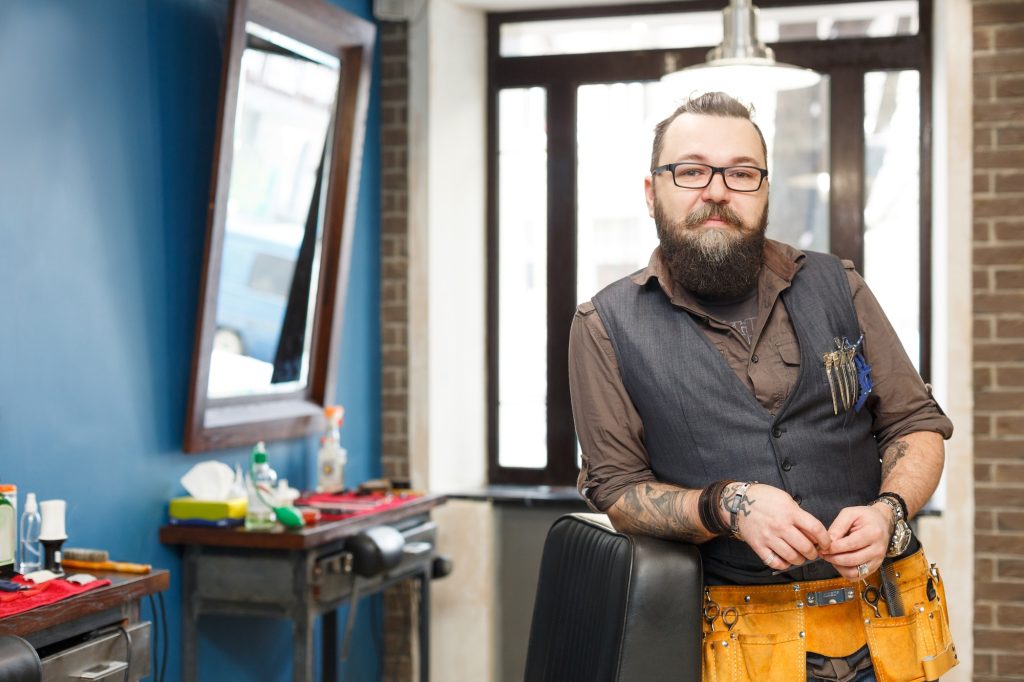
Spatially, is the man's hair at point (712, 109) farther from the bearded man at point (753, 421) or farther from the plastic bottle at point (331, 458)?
the plastic bottle at point (331, 458)

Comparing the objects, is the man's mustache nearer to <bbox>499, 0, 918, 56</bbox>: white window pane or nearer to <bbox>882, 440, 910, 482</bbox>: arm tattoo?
<bbox>882, 440, 910, 482</bbox>: arm tattoo

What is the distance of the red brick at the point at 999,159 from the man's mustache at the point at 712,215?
2.54 meters

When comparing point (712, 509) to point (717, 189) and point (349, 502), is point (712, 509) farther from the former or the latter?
point (349, 502)

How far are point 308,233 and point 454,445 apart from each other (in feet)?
4.41

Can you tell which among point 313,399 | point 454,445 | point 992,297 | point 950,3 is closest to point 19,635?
point 313,399

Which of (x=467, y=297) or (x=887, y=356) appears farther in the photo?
(x=467, y=297)

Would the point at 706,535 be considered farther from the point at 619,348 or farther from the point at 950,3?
the point at 950,3

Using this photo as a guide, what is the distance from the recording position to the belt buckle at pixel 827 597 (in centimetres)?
209

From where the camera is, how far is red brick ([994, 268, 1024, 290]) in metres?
4.30

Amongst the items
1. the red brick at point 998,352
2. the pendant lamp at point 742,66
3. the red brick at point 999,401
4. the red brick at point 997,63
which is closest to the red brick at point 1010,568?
the red brick at point 999,401

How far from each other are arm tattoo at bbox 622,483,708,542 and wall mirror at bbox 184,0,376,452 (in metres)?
1.65

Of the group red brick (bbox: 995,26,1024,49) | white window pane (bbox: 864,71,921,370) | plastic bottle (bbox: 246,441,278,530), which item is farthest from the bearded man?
white window pane (bbox: 864,71,921,370)

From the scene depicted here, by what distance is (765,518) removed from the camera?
193cm

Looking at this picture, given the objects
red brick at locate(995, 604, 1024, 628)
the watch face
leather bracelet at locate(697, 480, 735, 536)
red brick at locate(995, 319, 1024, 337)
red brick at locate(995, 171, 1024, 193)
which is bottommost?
red brick at locate(995, 604, 1024, 628)
